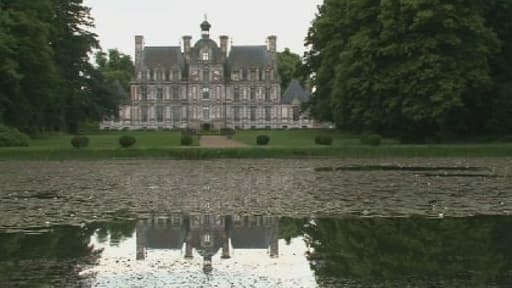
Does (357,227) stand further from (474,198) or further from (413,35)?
(413,35)

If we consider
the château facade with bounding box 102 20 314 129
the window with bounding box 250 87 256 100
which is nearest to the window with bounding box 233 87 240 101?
the château facade with bounding box 102 20 314 129

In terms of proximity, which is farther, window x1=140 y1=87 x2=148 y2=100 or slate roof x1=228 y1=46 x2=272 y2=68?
slate roof x1=228 y1=46 x2=272 y2=68

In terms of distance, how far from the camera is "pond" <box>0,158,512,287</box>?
8.67 m

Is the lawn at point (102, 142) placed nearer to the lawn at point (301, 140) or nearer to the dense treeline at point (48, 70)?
the dense treeline at point (48, 70)

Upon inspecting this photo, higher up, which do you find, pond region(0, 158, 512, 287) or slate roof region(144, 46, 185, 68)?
slate roof region(144, 46, 185, 68)

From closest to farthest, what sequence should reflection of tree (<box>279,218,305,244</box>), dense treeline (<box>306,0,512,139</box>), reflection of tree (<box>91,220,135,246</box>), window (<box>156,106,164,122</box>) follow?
reflection of tree (<box>91,220,135,246</box>) < reflection of tree (<box>279,218,305,244</box>) < dense treeline (<box>306,0,512,139</box>) < window (<box>156,106,164,122</box>)

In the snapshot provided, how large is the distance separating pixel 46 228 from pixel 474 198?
888 cm

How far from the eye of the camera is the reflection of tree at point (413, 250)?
868 centimetres

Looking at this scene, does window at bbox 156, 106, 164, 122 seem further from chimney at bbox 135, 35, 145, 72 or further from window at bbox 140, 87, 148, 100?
chimney at bbox 135, 35, 145, 72

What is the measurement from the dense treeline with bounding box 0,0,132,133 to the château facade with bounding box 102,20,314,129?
25.8 meters

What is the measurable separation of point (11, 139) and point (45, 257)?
28.7 m

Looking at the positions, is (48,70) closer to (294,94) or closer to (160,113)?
(160,113)

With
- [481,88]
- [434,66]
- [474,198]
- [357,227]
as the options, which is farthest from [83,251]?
[481,88]

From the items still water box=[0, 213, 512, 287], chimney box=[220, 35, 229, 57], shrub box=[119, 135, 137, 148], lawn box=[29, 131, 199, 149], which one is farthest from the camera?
chimney box=[220, 35, 229, 57]
